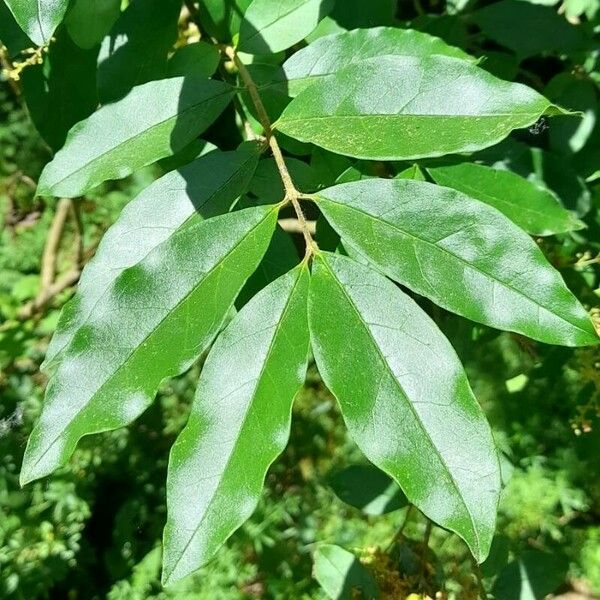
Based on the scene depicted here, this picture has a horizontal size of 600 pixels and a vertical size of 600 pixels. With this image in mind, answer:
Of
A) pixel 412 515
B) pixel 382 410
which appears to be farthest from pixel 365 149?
pixel 412 515

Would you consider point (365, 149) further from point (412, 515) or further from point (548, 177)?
point (412, 515)

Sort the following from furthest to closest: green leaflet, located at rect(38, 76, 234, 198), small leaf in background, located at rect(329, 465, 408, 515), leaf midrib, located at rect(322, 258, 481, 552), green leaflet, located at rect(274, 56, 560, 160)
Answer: small leaf in background, located at rect(329, 465, 408, 515)
green leaflet, located at rect(38, 76, 234, 198)
green leaflet, located at rect(274, 56, 560, 160)
leaf midrib, located at rect(322, 258, 481, 552)

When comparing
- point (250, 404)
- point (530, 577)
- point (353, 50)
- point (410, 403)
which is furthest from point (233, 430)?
point (530, 577)

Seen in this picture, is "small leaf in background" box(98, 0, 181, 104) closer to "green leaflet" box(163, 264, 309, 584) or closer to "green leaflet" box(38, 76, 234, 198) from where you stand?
"green leaflet" box(38, 76, 234, 198)

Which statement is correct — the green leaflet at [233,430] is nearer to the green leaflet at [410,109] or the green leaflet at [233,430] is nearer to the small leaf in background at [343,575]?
the green leaflet at [410,109]

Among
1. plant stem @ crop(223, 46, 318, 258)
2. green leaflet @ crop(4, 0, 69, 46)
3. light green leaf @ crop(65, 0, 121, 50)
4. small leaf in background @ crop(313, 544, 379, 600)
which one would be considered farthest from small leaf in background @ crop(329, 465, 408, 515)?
green leaflet @ crop(4, 0, 69, 46)

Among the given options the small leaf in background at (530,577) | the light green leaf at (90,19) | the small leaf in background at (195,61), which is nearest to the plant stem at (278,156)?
the small leaf in background at (195,61)
